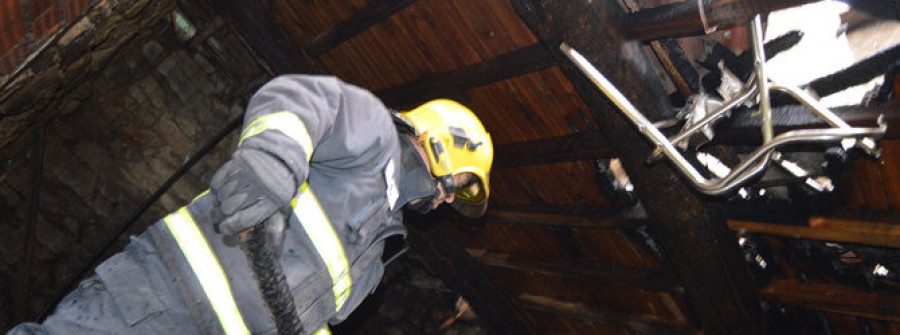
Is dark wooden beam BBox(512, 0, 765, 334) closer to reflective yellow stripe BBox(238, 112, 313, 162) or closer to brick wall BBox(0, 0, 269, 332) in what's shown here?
reflective yellow stripe BBox(238, 112, 313, 162)

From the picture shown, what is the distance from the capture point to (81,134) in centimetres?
443

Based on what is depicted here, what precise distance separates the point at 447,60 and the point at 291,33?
134 cm

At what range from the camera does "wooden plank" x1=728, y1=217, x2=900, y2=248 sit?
2221mm

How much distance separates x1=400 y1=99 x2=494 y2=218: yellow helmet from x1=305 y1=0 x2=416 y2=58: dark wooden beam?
0.82 meters

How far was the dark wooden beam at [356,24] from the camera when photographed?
305 centimetres

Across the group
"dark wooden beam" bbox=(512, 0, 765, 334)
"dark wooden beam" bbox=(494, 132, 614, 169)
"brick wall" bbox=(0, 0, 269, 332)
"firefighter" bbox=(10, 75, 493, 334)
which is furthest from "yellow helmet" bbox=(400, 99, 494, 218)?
"brick wall" bbox=(0, 0, 269, 332)

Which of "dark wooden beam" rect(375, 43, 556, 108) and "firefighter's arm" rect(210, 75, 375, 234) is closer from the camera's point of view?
"firefighter's arm" rect(210, 75, 375, 234)

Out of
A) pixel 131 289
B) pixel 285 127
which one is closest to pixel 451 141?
pixel 285 127

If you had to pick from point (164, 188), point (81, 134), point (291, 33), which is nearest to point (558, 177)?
point (291, 33)

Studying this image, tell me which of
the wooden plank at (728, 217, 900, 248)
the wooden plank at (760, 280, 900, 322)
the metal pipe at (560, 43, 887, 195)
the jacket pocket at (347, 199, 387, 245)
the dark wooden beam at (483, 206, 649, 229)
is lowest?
the wooden plank at (760, 280, 900, 322)

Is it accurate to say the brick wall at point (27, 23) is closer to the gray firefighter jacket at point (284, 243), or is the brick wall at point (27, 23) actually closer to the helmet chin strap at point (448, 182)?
the gray firefighter jacket at point (284, 243)

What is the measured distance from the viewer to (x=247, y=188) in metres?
1.39

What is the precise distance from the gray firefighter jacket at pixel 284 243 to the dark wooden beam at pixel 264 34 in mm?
2138

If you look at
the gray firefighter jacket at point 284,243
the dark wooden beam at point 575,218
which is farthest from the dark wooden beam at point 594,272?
the gray firefighter jacket at point 284,243
